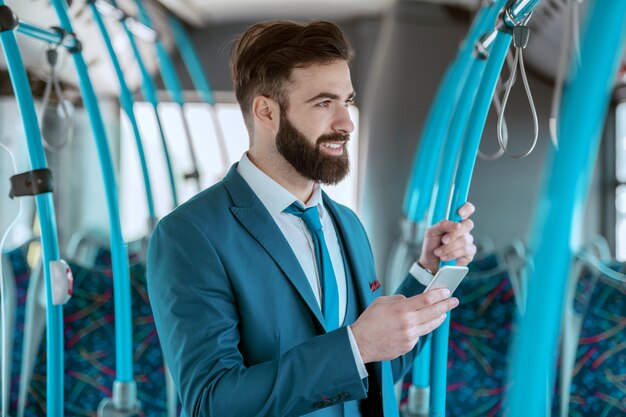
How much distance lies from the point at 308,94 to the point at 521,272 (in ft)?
6.95

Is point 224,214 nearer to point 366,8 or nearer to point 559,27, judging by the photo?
point 559,27

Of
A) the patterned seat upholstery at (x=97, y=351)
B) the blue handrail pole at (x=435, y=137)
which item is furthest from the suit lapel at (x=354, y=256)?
the blue handrail pole at (x=435, y=137)

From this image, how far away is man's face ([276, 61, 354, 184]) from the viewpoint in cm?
176

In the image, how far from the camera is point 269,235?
167 cm

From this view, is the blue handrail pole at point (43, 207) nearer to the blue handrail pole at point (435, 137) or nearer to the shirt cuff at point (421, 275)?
the shirt cuff at point (421, 275)

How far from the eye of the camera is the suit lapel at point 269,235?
5.36 ft

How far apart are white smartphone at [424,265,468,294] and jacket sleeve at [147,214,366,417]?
228mm

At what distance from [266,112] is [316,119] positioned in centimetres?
15

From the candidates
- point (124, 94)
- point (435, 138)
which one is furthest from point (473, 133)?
point (435, 138)

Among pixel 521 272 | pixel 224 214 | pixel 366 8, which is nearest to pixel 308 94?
pixel 224 214

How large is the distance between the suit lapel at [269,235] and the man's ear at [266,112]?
178 mm

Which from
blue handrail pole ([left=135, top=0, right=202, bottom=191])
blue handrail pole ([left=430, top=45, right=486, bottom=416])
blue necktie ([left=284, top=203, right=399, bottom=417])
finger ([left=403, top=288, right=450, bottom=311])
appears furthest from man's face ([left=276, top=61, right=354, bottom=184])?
blue handrail pole ([left=135, top=0, right=202, bottom=191])

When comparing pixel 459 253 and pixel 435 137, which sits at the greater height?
pixel 435 137

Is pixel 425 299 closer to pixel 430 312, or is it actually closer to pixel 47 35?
pixel 430 312
